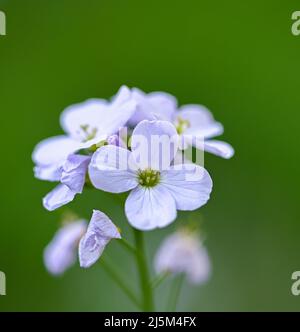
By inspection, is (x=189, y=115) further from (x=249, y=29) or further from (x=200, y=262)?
(x=249, y=29)

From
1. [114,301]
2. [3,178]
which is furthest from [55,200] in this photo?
[3,178]

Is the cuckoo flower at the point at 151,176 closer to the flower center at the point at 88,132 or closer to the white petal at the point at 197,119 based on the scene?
the flower center at the point at 88,132

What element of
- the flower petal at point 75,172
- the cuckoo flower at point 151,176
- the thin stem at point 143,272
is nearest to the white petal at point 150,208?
the cuckoo flower at point 151,176

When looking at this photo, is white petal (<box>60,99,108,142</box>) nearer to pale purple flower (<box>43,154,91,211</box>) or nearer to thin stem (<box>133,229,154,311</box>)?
pale purple flower (<box>43,154,91,211</box>)

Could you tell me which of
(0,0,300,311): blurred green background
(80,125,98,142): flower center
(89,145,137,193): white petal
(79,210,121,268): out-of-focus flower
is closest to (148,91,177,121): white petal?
(80,125,98,142): flower center

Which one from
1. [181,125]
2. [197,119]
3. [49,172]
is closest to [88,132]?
[49,172]

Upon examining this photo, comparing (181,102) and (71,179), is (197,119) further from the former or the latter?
(181,102)
